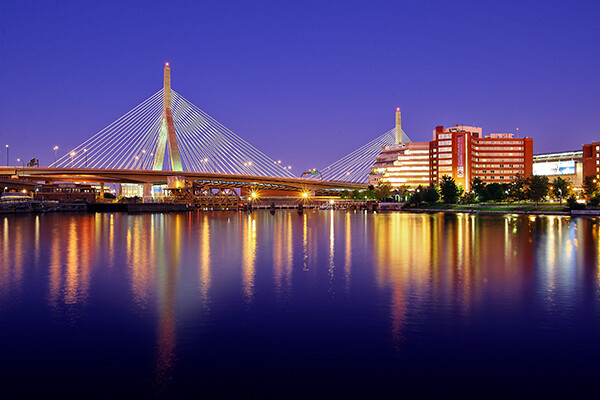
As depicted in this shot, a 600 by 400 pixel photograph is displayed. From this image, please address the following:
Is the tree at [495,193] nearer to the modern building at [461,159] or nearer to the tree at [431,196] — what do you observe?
the tree at [431,196]

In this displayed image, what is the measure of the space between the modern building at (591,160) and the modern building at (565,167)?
13.1 feet

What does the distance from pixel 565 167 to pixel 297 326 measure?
159 metres

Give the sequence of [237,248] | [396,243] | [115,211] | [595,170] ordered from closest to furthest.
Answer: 1. [237,248]
2. [396,243]
3. [115,211]
4. [595,170]

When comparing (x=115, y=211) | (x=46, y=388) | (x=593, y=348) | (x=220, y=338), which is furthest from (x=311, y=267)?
(x=115, y=211)

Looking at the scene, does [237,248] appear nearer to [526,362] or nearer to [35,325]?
[35,325]

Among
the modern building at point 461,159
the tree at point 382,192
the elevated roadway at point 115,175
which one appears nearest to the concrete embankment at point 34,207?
the elevated roadway at point 115,175

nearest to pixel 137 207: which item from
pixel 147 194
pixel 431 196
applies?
pixel 147 194

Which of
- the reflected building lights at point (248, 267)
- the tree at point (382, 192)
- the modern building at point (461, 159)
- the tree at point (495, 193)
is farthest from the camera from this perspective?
the modern building at point (461, 159)

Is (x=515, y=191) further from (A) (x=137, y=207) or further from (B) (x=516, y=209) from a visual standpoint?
(A) (x=137, y=207)

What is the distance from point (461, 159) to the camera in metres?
132

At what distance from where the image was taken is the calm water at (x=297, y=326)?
820cm

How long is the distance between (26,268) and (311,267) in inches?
455

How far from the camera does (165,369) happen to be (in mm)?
8633

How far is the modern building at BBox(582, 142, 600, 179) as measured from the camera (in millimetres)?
137500
